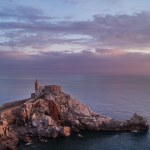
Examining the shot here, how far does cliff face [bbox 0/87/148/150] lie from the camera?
82.7 meters

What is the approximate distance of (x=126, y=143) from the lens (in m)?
78.1

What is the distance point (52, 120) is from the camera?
85938 millimetres

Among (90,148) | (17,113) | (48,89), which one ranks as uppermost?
(48,89)

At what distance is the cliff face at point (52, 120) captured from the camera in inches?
3255

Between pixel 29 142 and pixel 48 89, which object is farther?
pixel 48 89

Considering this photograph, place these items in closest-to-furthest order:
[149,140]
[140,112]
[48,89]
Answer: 1. [149,140]
2. [48,89]
3. [140,112]

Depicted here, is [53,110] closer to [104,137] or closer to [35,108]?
[35,108]

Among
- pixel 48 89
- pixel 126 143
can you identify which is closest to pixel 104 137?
pixel 126 143

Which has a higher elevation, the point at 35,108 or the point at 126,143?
the point at 35,108

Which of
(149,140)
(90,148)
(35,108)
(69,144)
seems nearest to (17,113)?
(35,108)

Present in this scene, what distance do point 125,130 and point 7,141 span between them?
35.5 m

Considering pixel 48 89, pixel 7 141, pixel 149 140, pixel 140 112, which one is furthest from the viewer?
pixel 140 112

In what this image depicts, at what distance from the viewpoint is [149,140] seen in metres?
80.3

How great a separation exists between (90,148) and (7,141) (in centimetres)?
2051
